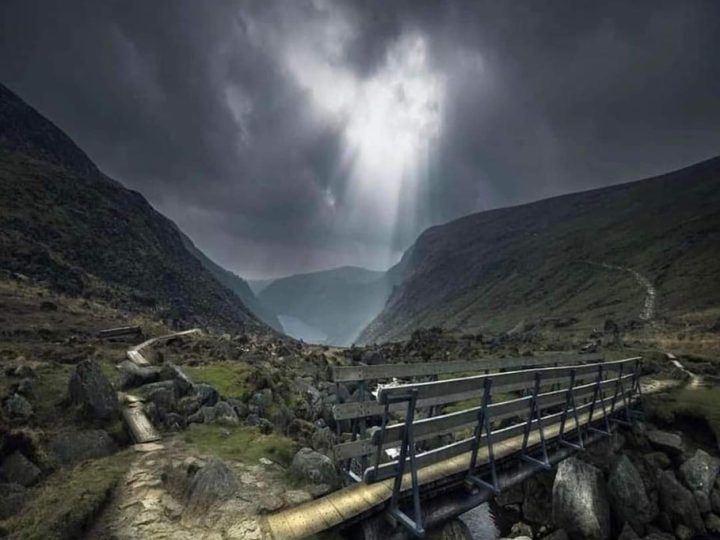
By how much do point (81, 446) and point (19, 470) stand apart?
1329mm

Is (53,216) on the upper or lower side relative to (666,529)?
upper

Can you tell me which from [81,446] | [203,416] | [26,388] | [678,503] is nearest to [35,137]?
[26,388]

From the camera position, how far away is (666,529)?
41.5 feet

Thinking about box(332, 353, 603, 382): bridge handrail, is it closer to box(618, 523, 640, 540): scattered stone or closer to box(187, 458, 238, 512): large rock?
box(187, 458, 238, 512): large rock

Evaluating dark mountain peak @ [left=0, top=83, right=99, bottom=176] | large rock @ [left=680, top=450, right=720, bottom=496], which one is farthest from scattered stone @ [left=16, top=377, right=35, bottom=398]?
dark mountain peak @ [left=0, top=83, right=99, bottom=176]

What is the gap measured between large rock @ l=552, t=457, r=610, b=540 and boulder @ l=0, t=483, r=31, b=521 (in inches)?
594

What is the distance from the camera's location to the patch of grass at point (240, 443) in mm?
10021

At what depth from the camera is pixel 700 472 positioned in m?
13.9

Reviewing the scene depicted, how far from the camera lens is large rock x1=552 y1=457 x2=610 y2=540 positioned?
12773 mm

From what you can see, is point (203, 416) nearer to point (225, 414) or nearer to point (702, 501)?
point (225, 414)

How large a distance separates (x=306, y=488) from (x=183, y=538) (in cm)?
237

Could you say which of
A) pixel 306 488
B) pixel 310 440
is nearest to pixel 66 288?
pixel 310 440

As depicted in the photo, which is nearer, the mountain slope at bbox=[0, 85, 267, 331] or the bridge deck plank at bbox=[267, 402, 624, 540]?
the bridge deck plank at bbox=[267, 402, 624, 540]

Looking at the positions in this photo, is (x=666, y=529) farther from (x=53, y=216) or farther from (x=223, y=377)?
(x=53, y=216)
